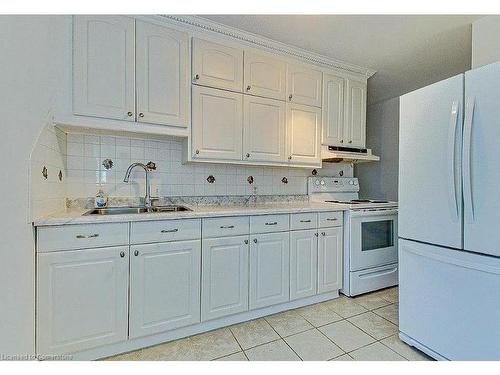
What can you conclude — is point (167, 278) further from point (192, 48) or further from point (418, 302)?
point (192, 48)

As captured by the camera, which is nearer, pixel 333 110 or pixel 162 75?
pixel 162 75

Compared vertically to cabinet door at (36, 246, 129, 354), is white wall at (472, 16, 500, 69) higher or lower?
higher

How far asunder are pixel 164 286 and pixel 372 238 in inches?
78.5

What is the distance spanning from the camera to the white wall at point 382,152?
3.87 metres

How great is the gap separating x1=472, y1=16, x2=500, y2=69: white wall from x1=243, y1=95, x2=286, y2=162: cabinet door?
1561 mm

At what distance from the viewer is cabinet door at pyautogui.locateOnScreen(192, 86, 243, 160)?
2.14 meters

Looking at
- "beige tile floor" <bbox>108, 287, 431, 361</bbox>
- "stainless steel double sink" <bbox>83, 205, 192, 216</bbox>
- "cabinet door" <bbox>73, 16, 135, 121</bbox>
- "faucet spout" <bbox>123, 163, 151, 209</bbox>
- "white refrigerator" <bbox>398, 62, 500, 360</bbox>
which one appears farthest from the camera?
"faucet spout" <bbox>123, 163, 151, 209</bbox>

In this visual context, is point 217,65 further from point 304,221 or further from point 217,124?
point 304,221

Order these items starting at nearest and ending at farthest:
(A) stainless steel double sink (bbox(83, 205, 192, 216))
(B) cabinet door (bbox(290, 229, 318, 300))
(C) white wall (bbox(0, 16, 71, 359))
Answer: (C) white wall (bbox(0, 16, 71, 359))
(A) stainless steel double sink (bbox(83, 205, 192, 216))
(B) cabinet door (bbox(290, 229, 318, 300))

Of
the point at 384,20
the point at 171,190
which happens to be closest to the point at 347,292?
the point at 171,190

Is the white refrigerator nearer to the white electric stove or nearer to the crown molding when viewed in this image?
the white electric stove

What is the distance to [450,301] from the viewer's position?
1.47 m

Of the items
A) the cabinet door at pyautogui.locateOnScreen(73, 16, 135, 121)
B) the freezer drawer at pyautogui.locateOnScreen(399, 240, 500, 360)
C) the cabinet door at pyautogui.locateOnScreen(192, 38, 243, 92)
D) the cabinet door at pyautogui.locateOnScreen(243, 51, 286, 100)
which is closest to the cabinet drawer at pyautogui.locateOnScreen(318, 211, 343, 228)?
the freezer drawer at pyautogui.locateOnScreen(399, 240, 500, 360)

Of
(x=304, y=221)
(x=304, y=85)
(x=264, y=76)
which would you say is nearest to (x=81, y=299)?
(x=304, y=221)
